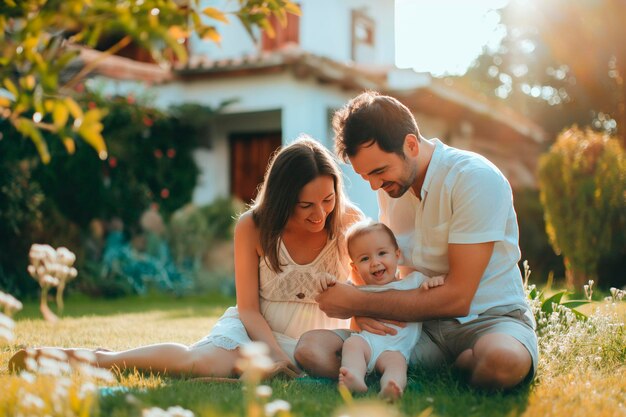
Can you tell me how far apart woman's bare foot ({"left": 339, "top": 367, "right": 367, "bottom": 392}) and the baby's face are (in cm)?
65

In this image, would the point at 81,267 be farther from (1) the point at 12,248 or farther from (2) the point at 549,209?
(2) the point at 549,209

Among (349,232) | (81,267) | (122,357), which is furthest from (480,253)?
(81,267)

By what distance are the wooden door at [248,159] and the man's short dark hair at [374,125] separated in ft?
29.3

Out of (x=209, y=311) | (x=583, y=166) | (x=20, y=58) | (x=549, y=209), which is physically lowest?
(x=209, y=311)

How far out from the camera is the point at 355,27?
644 inches

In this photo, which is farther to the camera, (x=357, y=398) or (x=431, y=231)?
(x=431, y=231)

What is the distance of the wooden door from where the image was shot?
41.3ft

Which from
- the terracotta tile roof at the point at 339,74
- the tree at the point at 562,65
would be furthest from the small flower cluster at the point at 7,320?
the tree at the point at 562,65

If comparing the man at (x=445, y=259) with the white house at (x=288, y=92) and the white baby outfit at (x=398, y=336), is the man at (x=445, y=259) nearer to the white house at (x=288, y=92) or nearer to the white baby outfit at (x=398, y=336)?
the white baby outfit at (x=398, y=336)

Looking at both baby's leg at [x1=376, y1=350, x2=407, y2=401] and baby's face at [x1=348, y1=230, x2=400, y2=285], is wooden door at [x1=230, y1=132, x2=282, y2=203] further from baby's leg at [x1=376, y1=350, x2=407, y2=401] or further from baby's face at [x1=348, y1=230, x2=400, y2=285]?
baby's leg at [x1=376, y1=350, x2=407, y2=401]

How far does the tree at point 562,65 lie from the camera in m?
18.4

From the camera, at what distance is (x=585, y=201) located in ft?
29.6

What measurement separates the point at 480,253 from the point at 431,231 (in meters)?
0.37

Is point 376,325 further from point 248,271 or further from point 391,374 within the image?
point 248,271
